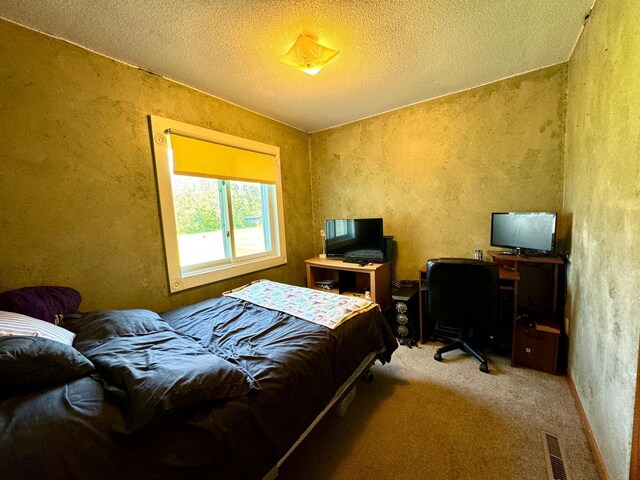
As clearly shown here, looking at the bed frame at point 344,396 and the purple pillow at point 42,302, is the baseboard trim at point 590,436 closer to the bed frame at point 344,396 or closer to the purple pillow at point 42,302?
the bed frame at point 344,396

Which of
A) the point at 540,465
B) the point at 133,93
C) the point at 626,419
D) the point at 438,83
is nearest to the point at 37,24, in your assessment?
the point at 133,93

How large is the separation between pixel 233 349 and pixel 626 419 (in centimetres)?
182

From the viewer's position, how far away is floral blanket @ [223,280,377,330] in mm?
1751

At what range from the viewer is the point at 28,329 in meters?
1.06

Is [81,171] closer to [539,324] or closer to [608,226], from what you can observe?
[608,226]

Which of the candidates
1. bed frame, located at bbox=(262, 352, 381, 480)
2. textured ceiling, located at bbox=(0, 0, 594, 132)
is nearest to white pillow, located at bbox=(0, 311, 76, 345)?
bed frame, located at bbox=(262, 352, 381, 480)

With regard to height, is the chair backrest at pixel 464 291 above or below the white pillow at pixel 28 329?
below

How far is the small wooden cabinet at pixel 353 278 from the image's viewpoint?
9.40 ft

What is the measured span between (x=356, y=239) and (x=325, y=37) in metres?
2.04

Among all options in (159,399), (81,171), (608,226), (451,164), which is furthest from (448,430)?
(81,171)

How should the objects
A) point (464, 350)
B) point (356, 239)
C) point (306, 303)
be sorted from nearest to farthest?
point (306, 303) → point (464, 350) → point (356, 239)

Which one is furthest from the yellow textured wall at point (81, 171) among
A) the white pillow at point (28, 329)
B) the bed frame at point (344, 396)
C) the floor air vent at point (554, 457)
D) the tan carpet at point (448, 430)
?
the floor air vent at point (554, 457)

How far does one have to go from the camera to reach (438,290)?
85.3 inches

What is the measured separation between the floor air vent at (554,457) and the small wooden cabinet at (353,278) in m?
1.62
